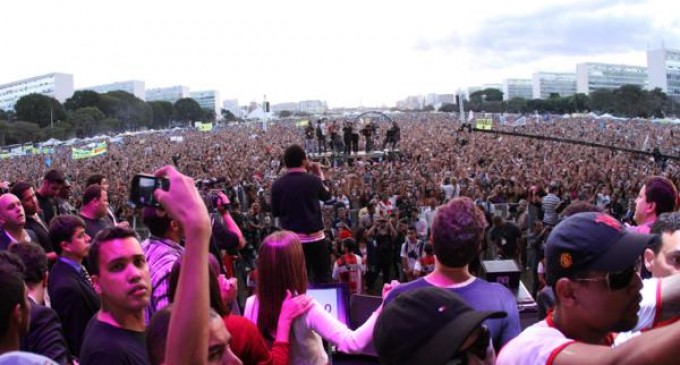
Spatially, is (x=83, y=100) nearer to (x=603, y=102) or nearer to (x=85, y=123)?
(x=85, y=123)

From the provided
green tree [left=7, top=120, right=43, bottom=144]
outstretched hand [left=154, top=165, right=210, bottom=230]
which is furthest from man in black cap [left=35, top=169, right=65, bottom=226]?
green tree [left=7, top=120, right=43, bottom=144]

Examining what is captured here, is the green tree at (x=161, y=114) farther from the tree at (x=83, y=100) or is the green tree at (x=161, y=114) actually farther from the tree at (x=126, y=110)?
the tree at (x=83, y=100)

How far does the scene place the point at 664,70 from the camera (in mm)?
138000

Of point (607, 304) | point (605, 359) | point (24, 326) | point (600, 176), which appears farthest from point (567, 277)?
point (600, 176)

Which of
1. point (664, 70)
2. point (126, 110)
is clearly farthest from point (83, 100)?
point (664, 70)

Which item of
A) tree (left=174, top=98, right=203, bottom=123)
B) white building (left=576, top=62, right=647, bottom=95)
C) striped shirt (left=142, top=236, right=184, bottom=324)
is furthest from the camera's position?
white building (left=576, top=62, right=647, bottom=95)

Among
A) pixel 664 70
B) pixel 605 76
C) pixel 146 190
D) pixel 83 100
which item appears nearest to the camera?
pixel 146 190

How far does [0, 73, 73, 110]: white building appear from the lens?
158m

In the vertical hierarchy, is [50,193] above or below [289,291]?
above

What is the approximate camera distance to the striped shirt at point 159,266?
333 centimetres

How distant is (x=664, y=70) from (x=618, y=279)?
153955 millimetres

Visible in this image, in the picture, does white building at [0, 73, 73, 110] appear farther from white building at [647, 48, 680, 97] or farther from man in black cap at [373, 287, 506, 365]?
man in black cap at [373, 287, 506, 365]

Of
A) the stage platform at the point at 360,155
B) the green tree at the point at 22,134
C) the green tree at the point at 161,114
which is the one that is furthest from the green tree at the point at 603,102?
the green tree at the point at 22,134

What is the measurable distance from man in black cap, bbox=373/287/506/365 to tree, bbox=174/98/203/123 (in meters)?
125
